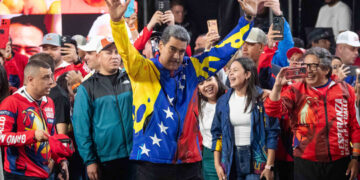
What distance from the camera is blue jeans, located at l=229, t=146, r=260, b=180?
5.52 m

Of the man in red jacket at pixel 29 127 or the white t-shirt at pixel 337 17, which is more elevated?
the white t-shirt at pixel 337 17

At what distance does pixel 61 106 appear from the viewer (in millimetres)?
5660

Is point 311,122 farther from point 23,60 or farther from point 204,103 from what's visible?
point 23,60

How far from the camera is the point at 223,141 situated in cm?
571

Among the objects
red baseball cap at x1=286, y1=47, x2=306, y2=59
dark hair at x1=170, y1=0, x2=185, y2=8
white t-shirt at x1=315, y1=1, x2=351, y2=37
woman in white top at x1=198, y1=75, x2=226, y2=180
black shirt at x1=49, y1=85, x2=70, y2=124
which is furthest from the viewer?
white t-shirt at x1=315, y1=1, x2=351, y2=37

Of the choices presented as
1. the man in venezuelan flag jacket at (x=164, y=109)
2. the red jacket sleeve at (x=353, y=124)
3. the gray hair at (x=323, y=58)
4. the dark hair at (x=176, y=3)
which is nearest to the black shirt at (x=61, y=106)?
the man in venezuelan flag jacket at (x=164, y=109)

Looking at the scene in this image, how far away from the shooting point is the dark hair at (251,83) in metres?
5.73

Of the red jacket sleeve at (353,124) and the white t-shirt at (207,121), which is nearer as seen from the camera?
the red jacket sleeve at (353,124)

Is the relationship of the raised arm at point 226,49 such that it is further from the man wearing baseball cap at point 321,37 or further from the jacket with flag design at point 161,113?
the man wearing baseball cap at point 321,37

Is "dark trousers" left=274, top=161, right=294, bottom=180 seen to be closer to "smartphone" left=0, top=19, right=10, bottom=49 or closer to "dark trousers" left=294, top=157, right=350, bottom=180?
"dark trousers" left=294, top=157, right=350, bottom=180

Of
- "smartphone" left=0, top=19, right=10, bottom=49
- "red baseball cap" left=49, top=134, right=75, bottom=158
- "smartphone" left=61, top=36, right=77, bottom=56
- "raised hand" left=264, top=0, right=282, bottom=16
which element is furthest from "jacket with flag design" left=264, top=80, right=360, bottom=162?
"smartphone" left=61, top=36, right=77, bottom=56

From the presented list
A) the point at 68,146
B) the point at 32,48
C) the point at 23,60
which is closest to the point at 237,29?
the point at 68,146

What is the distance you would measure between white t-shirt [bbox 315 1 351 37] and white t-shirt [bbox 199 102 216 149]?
3.90 metres

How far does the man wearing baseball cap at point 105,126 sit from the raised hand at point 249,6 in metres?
1.32
